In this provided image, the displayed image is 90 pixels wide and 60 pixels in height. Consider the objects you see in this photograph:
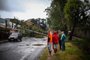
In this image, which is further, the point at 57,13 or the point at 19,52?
the point at 57,13

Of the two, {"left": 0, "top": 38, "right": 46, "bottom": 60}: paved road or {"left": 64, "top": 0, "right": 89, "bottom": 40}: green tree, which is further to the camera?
{"left": 64, "top": 0, "right": 89, "bottom": 40}: green tree

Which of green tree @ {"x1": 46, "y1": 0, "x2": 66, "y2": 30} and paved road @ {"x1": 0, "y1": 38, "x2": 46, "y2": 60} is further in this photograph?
green tree @ {"x1": 46, "y1": 0, "x2": 66, "y2": 30}

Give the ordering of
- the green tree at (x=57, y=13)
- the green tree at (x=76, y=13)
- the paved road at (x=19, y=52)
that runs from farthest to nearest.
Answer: the green tree at (x=57, y=13), the green tree at (x=76, y=13), the paved road at (x=19, y=52)

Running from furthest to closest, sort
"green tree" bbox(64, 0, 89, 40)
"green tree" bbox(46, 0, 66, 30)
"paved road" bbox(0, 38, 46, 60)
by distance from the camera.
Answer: "green tree" bbox(46, 0, 66, 30) < "green tree" bbox(64, 0, 89, 40) < "paved road" bbox(0, 38, 46, 60)

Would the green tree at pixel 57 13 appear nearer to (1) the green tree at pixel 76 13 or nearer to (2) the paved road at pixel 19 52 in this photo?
(1) the green tree at pixel 76 13

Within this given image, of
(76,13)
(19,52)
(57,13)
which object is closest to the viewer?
(19,52)

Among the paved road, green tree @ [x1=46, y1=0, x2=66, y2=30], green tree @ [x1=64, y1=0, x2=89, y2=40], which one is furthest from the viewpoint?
green tree @ [x1=46, y1=0, x2=66, y2=30]

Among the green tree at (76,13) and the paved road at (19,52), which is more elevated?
the green tree at (76,13)

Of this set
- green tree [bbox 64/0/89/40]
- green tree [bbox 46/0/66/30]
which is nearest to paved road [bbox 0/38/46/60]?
green tree [bbox 64/0/89/40]

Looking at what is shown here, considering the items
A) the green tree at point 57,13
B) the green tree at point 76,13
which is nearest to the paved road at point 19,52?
the green tree at point 76,13

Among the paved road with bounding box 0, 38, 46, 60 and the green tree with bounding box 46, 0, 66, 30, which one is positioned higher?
the green tree with bounding box 46, 0, 66, 30

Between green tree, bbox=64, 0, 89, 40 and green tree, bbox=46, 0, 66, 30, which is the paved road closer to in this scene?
green tree, bbox=64, 0, 89, 40

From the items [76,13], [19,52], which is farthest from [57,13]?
[19,52]

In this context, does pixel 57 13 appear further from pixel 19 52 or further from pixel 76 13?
pixel 19 52
